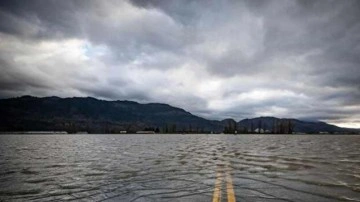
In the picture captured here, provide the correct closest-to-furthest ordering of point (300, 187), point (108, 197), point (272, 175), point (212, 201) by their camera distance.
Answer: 1. point (212, 201)
2. point (108, 197)
3. point (300, 187)
4. point (272, 175)

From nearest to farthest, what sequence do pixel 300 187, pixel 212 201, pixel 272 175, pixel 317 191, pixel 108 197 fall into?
pixel 212 201
pixel 108 197
pixel 317 191
pixel 300 187
pixel 272 175

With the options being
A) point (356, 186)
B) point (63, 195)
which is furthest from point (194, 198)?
point (356, 186)

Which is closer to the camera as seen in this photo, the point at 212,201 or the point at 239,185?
the point at 212,201

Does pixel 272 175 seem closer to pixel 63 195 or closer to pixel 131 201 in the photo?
pixel 131 201

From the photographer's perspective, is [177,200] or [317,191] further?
[317,191]

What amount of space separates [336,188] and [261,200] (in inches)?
190

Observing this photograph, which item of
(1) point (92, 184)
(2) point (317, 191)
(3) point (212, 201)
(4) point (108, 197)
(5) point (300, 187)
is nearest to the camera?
(3) point (212, 201)

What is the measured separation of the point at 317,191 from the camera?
13250 millimetres

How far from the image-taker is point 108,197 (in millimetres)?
12031

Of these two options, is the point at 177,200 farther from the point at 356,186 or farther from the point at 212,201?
the point at 356,186

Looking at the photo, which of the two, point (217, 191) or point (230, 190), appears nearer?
point (217, 191)

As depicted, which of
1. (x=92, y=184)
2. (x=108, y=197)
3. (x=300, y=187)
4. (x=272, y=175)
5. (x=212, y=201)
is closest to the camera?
(x=212, y=201)

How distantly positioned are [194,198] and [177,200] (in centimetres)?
68

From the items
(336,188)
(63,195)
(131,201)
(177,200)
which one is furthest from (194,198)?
(336,188)
